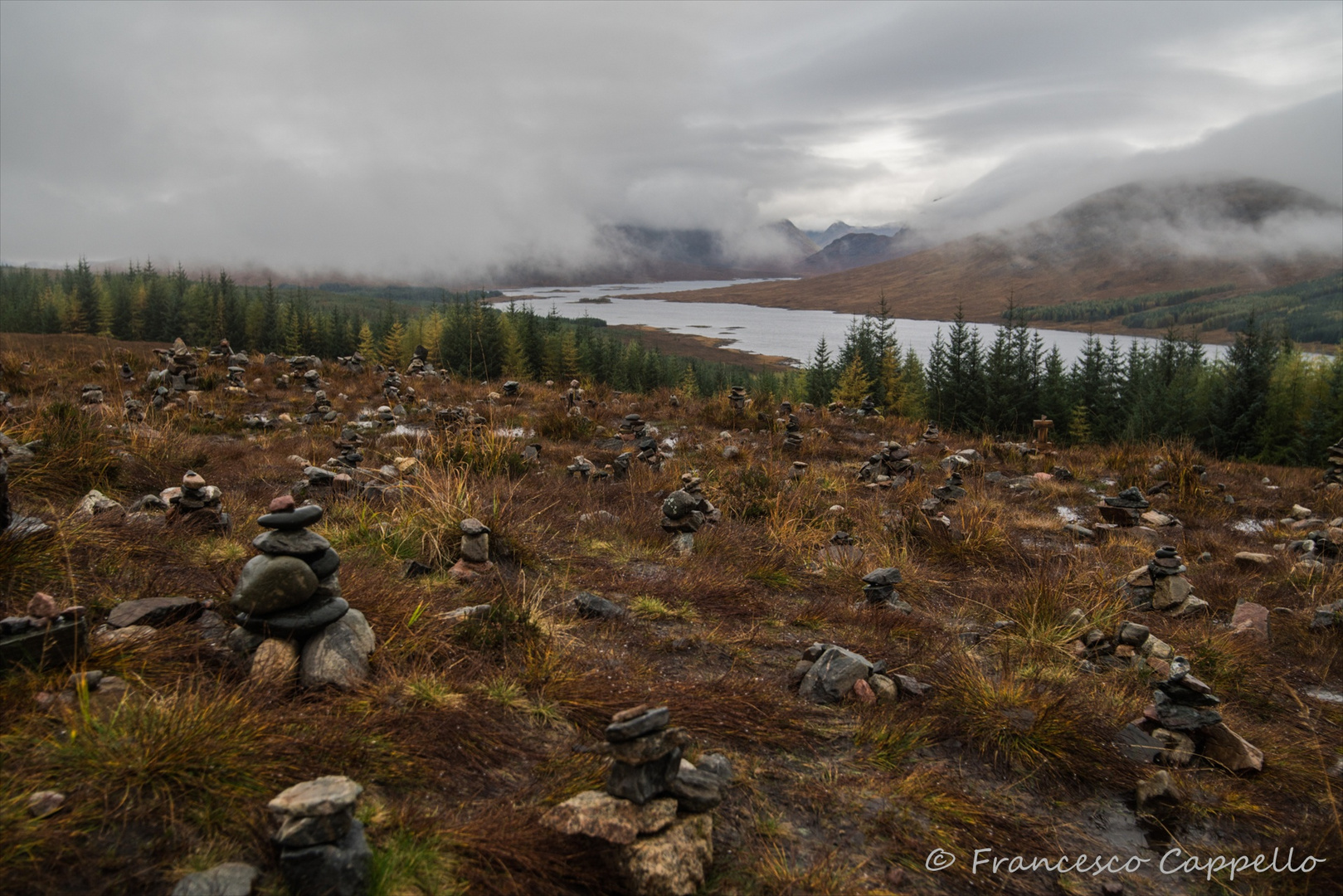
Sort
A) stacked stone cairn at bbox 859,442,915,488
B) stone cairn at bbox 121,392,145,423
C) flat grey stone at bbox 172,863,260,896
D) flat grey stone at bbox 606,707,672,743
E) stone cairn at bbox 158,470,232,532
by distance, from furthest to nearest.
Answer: stacked stone cairn at bbox 859,442,915,488 → stone cairn at bbox 121,392,145,423 → stone cairn at bbox 158,470,232,532 → flat grey stone at bbox 606,707,672,743 → flat grey stone at bbox 172,863,260,896

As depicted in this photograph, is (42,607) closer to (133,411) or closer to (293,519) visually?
(293,519)

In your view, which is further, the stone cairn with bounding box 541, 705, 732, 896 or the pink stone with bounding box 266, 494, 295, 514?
the pink stone with bounding box 266, 494, 295, 514

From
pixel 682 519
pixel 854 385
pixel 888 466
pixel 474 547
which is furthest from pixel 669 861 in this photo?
pixel 854 385

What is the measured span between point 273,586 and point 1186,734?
5.14 metres

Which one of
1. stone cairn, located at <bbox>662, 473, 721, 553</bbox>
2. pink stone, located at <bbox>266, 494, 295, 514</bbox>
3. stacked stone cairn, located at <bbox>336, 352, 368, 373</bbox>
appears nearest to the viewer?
pink stone, located at <bbox>266, 494, 295, 514</bbox>

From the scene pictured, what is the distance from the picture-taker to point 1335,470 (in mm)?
14742

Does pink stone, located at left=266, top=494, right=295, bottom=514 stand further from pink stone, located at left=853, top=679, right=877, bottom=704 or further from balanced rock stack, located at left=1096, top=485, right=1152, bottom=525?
balanced rock stack, located at left=1096, top=485, right=1152, bottom=525

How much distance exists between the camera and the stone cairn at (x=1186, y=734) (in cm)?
362

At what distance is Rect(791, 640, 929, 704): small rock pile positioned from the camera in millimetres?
4090

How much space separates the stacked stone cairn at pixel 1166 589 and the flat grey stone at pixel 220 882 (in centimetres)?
725

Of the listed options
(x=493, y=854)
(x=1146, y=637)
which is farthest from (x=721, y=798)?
(x=1146, y=637)

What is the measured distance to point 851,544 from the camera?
7555 mm

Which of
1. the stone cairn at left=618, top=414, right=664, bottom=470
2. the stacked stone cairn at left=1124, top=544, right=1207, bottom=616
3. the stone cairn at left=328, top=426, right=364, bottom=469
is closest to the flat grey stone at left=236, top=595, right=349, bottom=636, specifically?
the stone cairn at left=328, top=426, right=364, bottom=469

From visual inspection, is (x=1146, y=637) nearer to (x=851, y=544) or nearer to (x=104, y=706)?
(x=851, y=544)
